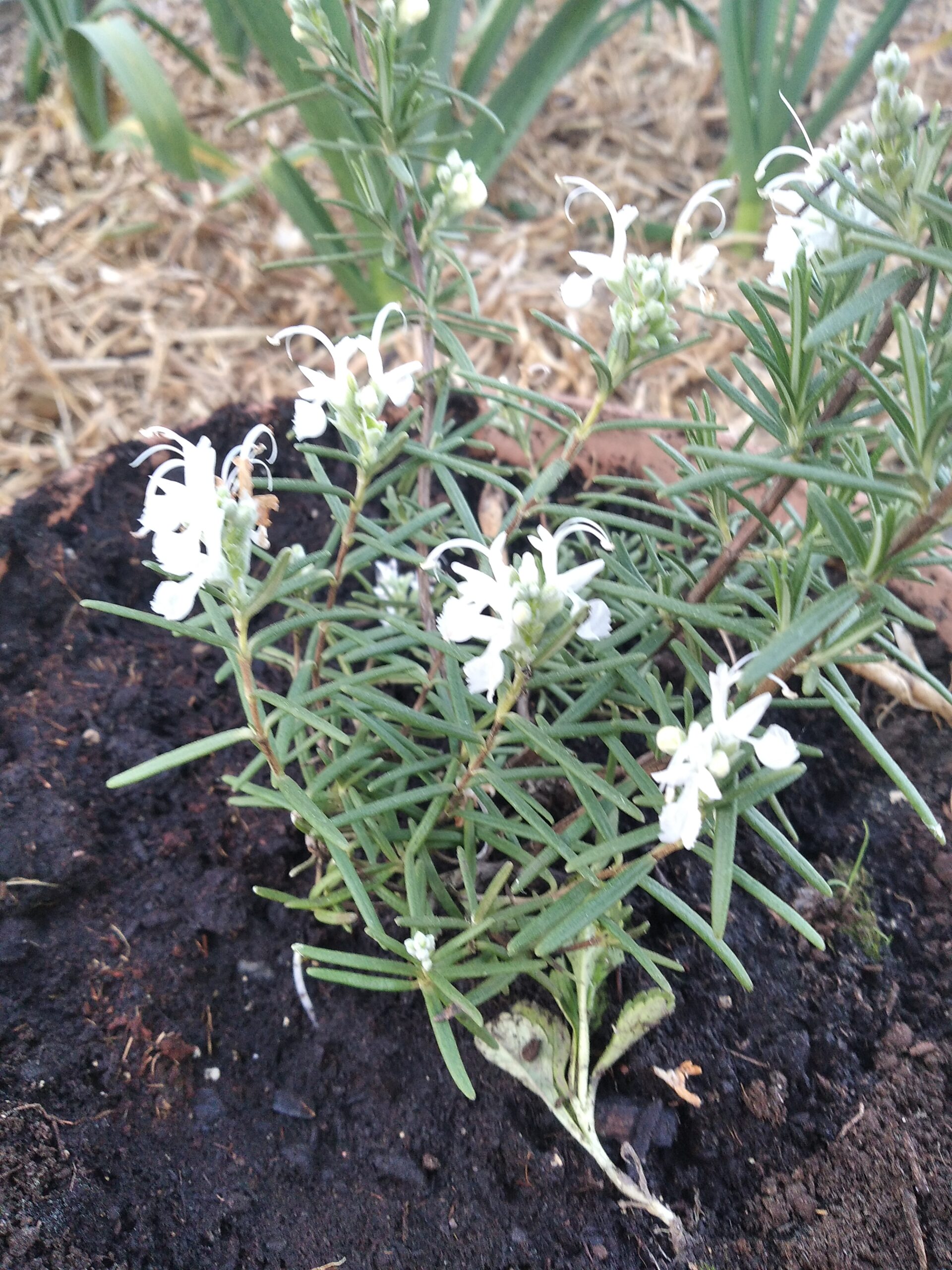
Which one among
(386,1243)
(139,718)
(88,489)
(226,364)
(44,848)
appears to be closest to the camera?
(386,1243)

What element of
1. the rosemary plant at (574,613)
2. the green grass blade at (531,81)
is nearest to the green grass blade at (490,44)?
the green grass blade at (531,81)

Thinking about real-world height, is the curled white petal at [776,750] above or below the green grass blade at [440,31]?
below

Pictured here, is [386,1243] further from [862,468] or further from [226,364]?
[226,364]

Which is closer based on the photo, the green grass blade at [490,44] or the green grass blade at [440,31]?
the green grass blade at [440,31]

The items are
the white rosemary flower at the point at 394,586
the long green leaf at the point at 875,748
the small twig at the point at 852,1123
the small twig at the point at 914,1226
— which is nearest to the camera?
the long green leaf at the point at 875,748

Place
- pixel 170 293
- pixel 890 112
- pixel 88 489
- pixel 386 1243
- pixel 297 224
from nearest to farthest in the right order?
pixel 890 112 < pixel 386 1243 < pixel 88 489 < pixel 297 224 < pixel 170 293

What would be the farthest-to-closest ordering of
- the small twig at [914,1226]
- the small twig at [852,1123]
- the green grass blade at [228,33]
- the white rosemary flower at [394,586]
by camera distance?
the green grass blade at [228,33] < the white rosemary flower at [394,586] < the small twig at [852,1123] < the small twig at [914,1226]

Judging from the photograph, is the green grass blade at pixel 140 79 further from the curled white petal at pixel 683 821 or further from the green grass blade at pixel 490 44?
the curled white petal at pixel 683 821

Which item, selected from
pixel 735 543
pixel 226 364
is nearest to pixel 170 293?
pixel 226 364
